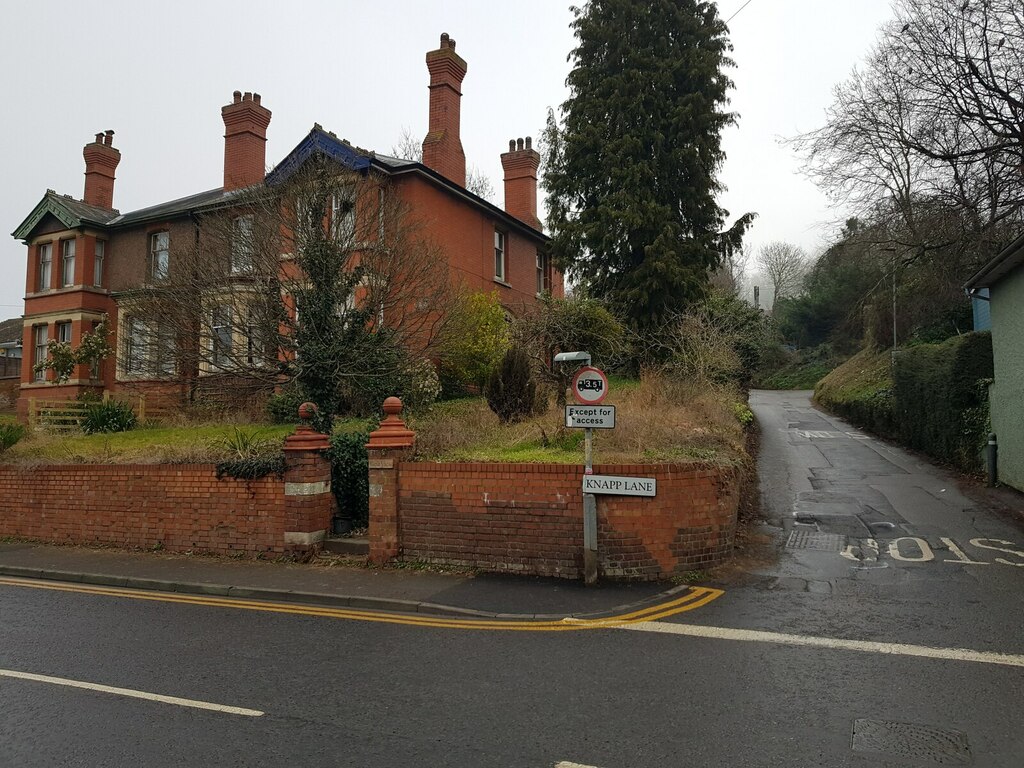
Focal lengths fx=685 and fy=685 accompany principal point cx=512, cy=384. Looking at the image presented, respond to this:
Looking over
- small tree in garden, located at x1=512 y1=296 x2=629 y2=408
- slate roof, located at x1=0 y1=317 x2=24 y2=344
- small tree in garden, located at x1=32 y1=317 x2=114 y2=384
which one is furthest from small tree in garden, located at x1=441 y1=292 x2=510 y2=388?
slate roof, located at x1=0 y1=317 x2=24 y2=344

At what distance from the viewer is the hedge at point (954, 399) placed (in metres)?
15.6

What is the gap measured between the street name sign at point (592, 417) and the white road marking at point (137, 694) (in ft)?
15.9

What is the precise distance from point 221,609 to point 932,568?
28.5 ft

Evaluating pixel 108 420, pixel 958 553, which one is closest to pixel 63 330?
pixel 108 420

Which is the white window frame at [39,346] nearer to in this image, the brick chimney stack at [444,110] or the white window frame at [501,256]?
the brick chimney stack at [444,110]

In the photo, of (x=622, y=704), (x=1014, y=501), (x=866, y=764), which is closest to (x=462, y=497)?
(x=622, y=704)

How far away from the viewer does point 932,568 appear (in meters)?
8.57

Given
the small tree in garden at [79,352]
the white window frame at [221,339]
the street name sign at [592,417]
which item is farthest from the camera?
the small tree in garden at [79,352]

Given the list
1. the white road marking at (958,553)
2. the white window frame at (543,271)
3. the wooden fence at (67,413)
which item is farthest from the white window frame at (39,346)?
the white road marking at (958,553)

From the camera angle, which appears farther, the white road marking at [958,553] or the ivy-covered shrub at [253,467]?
the ivy-covered shrub at [253,467]

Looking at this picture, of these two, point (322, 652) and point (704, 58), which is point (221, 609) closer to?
point (322, 652)

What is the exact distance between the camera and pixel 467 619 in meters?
7.27

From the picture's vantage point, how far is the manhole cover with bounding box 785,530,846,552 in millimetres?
9891

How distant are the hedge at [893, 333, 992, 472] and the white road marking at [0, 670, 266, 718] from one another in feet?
52.1
